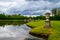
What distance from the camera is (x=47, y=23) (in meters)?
34.4

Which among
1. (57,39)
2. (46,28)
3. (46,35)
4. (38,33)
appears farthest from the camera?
(46,28)

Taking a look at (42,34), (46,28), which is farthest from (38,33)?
(46,28)

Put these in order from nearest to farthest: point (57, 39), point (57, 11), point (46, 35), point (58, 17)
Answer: point (57, 39), point (46, 35), point (58, 17), point (57, 11)

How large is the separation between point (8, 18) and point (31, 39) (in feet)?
394

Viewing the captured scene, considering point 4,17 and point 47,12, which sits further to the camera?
point 4,17

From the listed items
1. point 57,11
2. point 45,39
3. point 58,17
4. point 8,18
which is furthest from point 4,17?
point 45,39

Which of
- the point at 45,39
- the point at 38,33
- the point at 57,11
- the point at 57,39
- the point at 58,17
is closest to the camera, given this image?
the point at 57,39

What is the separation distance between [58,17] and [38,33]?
77821mm

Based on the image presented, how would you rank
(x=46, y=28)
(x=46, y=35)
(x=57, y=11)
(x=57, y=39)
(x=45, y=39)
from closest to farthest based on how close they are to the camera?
(x=57, y=39) → (x=45, y=39) → (x=46, y=35) → (x=46, y=28) → (x=57, y=11)

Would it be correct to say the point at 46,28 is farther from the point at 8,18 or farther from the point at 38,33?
the point at 8,18

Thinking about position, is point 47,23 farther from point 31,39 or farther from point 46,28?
point 31,39

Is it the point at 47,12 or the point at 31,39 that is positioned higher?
the point at 47,12

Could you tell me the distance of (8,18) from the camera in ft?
471

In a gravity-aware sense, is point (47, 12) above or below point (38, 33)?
above
